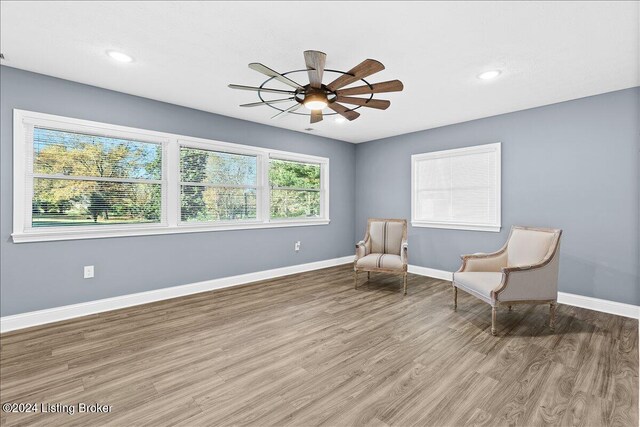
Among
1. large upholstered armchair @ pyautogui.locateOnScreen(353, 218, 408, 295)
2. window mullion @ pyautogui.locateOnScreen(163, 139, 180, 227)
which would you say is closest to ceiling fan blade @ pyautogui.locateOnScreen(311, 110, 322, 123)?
window mullion @ pyautogui.locateOnScreen(163, 139, 180, 227)

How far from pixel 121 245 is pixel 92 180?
816 mm

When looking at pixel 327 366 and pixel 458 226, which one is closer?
pixel 327 366

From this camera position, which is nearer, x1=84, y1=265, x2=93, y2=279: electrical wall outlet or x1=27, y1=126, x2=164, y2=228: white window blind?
x1=27, y1=126, x2=164, y2=228: white window blind

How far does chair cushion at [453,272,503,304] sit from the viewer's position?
306cm

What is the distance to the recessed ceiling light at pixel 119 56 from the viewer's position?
8.65 ft

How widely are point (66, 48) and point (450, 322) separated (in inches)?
178

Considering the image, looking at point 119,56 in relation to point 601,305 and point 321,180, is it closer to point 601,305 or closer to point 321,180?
point 321,180

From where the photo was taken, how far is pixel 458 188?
4.81 m

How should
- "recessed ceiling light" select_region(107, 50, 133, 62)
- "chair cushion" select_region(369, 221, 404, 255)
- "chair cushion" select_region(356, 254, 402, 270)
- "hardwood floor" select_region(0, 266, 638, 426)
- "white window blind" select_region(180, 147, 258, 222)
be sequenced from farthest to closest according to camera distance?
"chair cushion" select_region(369, 221, 404, 255), "chair cushion" select_region(356, 254, 402, 270), "white window blind" select_region(180, 147, 258, 222), "recessed ceiling light" select_region(107, 50, 133, 62), "hardwood floor" select_region(0, 266, 638, 426)

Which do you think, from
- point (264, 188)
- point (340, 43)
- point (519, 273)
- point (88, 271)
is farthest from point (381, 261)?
point (88, 271)

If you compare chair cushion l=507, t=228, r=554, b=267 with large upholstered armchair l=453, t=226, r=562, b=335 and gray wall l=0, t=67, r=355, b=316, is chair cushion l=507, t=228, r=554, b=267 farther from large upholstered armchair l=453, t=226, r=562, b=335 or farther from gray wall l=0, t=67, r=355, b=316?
gray wall l=0, t=67, r=355, b=316

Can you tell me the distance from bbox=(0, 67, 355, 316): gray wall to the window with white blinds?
6.91 feet

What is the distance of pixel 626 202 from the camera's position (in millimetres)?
3344

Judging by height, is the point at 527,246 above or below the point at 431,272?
above
